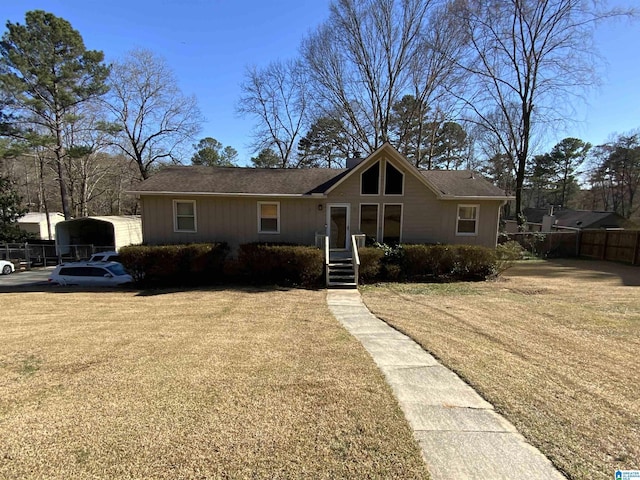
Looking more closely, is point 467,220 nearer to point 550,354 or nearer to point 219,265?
point 550,354

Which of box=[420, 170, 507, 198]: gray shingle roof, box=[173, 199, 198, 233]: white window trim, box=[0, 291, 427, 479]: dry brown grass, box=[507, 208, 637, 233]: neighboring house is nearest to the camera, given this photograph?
box=[0, 291, 427, 479]: dry brown grass

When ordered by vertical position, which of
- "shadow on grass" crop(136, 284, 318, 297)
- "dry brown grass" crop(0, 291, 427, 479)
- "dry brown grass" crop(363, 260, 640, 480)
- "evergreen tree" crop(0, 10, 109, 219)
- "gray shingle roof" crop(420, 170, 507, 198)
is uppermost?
"evergreen tree" crop(0, 10, 109, 219)

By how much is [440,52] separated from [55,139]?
1208 inches

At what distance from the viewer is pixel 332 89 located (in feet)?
83.6

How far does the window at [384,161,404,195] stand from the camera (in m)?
13.3

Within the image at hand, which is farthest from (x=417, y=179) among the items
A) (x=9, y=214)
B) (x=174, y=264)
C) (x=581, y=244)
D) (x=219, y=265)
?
(x=9, y=214)

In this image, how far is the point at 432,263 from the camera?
12.0 metres

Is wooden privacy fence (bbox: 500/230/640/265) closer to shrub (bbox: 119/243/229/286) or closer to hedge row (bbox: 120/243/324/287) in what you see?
hedge row (bbox: 120/243/324/287)

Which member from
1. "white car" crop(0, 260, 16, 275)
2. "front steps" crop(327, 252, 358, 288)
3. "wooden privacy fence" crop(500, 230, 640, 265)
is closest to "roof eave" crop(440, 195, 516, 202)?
"front steps" crop(327, 252, 358, 288)

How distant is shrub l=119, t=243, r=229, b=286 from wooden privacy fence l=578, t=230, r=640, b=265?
2294 cm

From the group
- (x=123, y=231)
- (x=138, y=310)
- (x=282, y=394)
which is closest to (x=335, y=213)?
(x=138, y=310)

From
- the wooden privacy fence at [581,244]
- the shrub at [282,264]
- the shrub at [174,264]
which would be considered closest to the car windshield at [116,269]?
the shrub at [174,264]

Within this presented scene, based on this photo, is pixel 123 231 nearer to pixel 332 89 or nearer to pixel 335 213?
pixel 335 213

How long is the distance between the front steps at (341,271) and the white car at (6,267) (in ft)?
68.7
